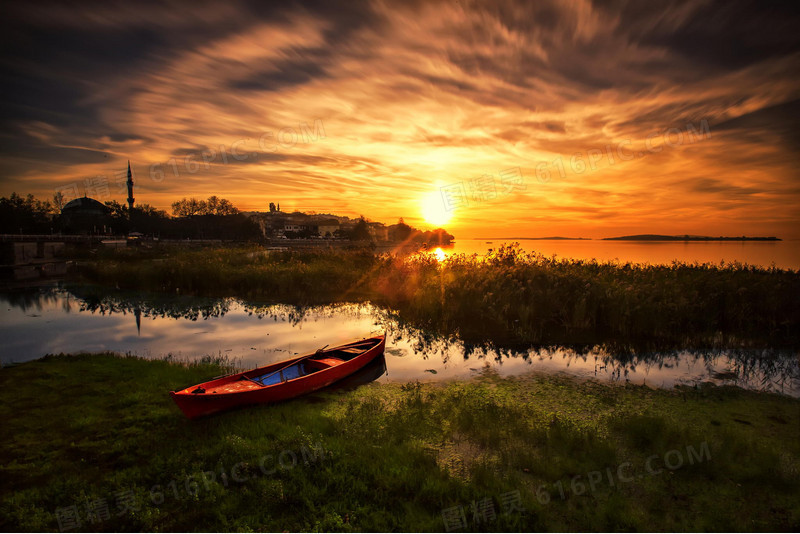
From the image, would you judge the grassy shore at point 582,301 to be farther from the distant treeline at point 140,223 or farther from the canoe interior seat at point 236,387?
the distant treeline at point 140,223

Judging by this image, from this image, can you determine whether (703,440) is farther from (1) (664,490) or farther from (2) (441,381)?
(2) (441,381)

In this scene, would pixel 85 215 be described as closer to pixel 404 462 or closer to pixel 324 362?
pixel 324 362

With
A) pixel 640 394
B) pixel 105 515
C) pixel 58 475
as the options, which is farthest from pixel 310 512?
pixel 640 394

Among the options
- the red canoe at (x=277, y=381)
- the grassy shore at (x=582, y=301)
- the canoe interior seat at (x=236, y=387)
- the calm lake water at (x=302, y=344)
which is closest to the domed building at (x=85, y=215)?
the calm lake water at (x=302, y=344)

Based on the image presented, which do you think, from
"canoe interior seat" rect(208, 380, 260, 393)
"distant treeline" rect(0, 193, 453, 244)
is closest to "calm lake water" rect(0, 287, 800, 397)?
"canoe interior seat" rect(208, 380, 260, 393)

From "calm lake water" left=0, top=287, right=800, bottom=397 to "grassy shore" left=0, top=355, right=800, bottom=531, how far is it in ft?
7.08

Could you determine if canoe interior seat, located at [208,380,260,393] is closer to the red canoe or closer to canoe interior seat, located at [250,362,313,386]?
the red canoe

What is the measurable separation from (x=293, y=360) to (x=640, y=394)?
32.8 feet

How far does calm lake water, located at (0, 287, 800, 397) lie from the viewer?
39.3 feet

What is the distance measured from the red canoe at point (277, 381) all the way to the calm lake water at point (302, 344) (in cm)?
133

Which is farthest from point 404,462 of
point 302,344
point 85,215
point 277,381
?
point 85,215

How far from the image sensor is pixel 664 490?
19.2ft

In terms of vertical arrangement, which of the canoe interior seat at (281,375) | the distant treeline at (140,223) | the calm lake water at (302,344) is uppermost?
the distant treeline at (140,223)

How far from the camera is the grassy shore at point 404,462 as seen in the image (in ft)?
17.5
